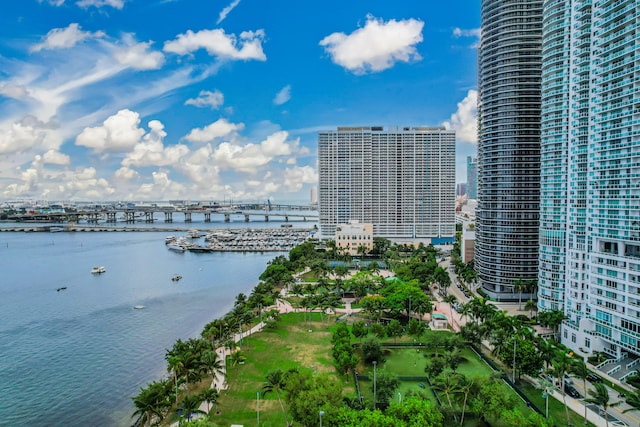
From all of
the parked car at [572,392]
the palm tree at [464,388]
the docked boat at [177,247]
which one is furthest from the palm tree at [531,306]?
the docked boat at [177,247]

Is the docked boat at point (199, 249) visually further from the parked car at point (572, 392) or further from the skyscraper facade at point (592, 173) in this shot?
the parked car at point (572, 392)

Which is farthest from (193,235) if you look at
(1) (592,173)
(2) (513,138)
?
(1) (592,173)

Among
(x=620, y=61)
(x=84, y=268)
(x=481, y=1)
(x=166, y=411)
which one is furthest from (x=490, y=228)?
(x=84, y=268)

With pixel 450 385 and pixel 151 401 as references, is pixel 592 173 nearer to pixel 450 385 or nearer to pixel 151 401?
pixel 450 385

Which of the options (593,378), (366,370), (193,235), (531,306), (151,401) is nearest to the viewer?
(151,401)

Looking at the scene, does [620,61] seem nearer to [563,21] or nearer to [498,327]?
[563,21]
